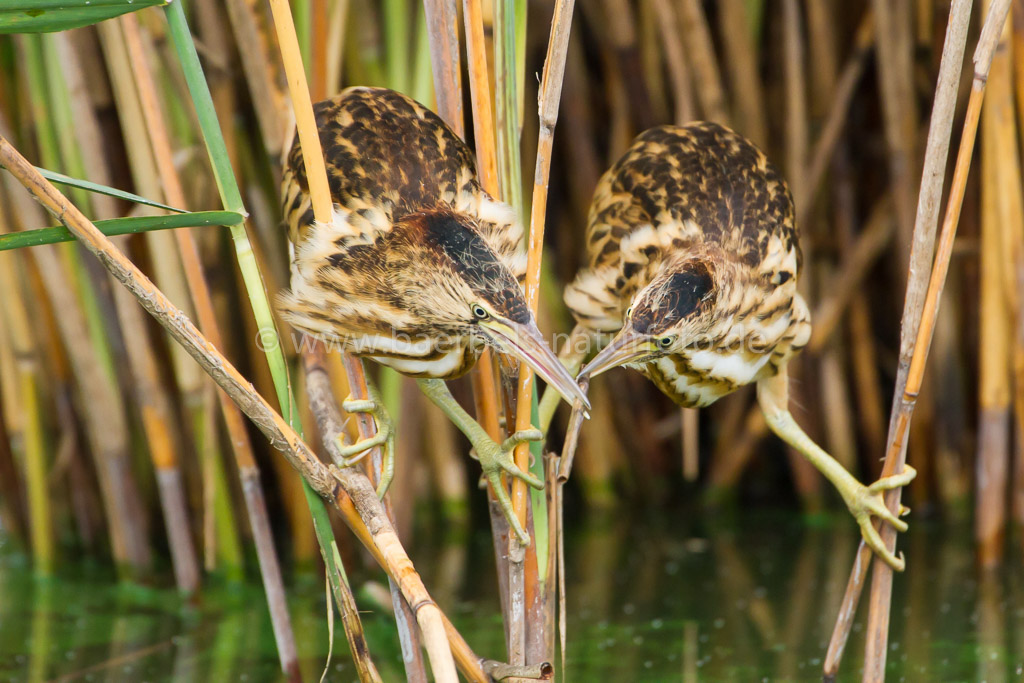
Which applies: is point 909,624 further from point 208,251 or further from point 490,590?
point 208,251

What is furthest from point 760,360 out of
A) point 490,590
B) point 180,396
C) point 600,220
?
point 180,396

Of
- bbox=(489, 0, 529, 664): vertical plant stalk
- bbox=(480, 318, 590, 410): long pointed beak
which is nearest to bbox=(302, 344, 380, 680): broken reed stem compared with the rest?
bbox=(489, 0, 529, 664): vertical plant stalk

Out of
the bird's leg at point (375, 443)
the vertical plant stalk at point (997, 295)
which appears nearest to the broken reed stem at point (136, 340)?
the bird's leg at point (375, 443)

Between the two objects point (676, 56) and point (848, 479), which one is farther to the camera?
point (676, 56)

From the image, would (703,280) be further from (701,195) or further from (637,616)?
A: (637,616)

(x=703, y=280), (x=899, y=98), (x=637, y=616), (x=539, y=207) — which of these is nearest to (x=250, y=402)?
(x=539, y=207)

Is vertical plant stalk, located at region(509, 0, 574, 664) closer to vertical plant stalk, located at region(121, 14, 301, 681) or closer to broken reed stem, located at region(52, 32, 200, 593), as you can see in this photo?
vertical plant stalk, located at region(121, 14, 301, 681)

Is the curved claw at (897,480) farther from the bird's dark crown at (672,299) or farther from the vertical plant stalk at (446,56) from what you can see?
the vertical plant stalk at (446,56)
